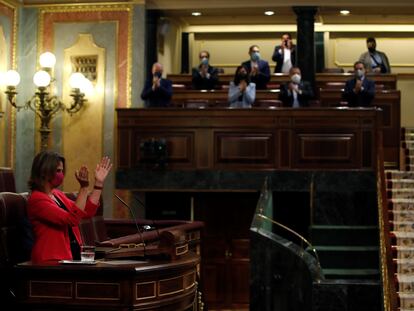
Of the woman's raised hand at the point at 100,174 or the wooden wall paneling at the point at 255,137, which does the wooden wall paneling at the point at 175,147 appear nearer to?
the wooden wall paneling at the point at 255,137

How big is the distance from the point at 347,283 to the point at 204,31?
32.5 feet

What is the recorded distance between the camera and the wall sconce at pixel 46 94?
1280cm

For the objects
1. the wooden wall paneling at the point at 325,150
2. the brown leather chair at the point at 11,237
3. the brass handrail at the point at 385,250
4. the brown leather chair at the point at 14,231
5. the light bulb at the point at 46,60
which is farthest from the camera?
the light bulb at the point at 46,60

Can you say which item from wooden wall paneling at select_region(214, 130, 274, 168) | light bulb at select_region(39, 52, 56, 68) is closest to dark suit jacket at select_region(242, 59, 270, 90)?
wooden wall paneling at select_region(214, 130, 274, 168)

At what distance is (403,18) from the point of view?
18172 mm

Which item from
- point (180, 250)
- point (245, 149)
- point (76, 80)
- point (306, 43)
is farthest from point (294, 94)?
point (180, 250)

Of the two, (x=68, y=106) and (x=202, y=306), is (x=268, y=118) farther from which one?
(x=202, y=306)

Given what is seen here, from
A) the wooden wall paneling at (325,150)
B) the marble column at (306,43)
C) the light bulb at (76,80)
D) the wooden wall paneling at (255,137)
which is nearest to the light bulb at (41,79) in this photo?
the light bulb at (76,80)

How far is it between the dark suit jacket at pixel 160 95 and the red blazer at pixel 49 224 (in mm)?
7667

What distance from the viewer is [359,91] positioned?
1273 centimetres

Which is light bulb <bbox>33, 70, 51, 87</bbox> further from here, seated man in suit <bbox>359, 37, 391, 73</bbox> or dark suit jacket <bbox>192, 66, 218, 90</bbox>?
seated man in suit <bbox>359, 37, 391, 73</bbox>

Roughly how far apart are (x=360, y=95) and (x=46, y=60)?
4696mm

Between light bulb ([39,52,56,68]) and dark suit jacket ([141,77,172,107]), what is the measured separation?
1.59m

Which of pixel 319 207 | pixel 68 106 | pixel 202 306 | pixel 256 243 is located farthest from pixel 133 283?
pixel 68 106
